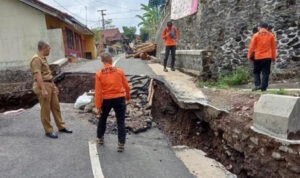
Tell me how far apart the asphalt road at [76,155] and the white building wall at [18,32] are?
1321cm

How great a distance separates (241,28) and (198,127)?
6162mm

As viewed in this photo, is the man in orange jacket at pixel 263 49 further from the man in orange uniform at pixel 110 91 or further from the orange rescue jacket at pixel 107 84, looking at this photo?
the orange rescue jacket at pixel 107 84

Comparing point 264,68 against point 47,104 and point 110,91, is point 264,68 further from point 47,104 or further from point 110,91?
point 47,104

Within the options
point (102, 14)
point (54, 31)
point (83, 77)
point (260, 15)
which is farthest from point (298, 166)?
point (102, 14)

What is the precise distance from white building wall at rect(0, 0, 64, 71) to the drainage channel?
7.61m

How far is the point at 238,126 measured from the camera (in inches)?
228

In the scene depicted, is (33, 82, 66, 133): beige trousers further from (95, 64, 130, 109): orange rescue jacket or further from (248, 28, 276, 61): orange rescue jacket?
(248, 28, 276, 61): orange rescue jacket

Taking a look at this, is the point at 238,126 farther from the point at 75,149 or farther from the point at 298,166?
the point at 75,149

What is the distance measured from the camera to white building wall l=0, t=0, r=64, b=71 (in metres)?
18.8

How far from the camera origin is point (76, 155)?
5.19 metres

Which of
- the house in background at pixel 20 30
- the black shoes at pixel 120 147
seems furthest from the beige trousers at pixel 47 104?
the house in background at pixel 20 30

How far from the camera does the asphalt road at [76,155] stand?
4.61 m

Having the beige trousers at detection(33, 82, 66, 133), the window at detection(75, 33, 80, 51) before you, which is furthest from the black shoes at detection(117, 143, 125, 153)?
the window at detection(75, 33, 80, 51)

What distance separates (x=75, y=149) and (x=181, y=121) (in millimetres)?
3721
